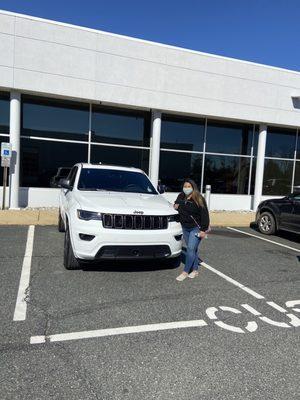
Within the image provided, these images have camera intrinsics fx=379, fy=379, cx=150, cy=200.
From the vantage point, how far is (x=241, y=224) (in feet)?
42.3

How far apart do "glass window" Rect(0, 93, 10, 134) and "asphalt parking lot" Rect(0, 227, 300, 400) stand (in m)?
7.68

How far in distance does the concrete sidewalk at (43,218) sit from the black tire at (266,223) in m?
1.37

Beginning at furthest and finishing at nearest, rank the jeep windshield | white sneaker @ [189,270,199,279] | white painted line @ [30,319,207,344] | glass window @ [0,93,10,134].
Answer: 1. glass window @ [0,93,10,134]
2. the jeep windshield
3. white sneaker @ [189,270,199,279]
4. white painted line @ [30,319,207,344]

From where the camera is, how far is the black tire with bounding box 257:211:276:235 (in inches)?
431

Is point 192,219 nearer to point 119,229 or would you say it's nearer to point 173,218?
point 173,218

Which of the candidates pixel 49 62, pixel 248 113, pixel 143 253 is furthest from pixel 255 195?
pixel 143 253

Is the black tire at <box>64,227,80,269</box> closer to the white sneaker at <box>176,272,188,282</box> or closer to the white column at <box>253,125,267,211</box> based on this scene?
the white sneaker at <box>176,272,188,282</box>

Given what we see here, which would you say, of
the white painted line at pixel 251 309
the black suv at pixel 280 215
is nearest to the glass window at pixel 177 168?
the black suv at pixel 280 215

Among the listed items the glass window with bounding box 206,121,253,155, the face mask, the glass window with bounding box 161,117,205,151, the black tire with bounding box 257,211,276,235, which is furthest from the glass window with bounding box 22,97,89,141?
the face mask

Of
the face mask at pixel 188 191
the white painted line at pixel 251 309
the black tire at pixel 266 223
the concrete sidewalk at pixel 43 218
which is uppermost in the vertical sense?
the face mask at pixel 188 191

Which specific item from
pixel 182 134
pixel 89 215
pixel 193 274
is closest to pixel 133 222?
pixel 89 215

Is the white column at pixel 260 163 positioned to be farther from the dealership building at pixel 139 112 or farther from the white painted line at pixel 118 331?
the white painted line at pixel 118 331

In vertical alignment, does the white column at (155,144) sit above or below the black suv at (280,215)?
above

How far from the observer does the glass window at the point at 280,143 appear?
17766mm
